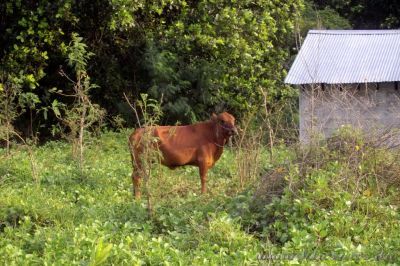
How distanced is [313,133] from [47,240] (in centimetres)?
324

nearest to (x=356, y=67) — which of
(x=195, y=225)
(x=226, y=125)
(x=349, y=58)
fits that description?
(x=349, y=58)

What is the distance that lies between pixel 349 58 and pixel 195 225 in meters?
9.75

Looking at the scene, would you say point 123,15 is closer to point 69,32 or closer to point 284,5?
point 69,32

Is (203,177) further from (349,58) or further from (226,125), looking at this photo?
(349,58)

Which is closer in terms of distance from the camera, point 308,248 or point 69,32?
point 308,248

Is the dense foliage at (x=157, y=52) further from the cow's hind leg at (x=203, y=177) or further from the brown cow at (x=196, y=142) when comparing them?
the cow's hind leg at (x=203, y=177)

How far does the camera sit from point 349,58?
1530 cm

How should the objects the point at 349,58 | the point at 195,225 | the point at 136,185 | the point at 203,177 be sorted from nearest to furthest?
the point at 195,225, the point at 136,185, the point at 203,177, the point at 349,58

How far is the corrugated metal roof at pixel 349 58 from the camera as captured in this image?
14.5 meters

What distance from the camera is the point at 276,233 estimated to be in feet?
21.0

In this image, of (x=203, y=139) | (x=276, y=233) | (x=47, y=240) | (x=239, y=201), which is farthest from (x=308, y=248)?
(x=203, y=139)

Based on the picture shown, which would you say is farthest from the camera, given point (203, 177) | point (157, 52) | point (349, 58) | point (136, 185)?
point (349, 58)

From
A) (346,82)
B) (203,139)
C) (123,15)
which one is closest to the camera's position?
(203,139)

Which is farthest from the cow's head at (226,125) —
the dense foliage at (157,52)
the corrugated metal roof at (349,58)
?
the corrugated metal roof at (349,58)
